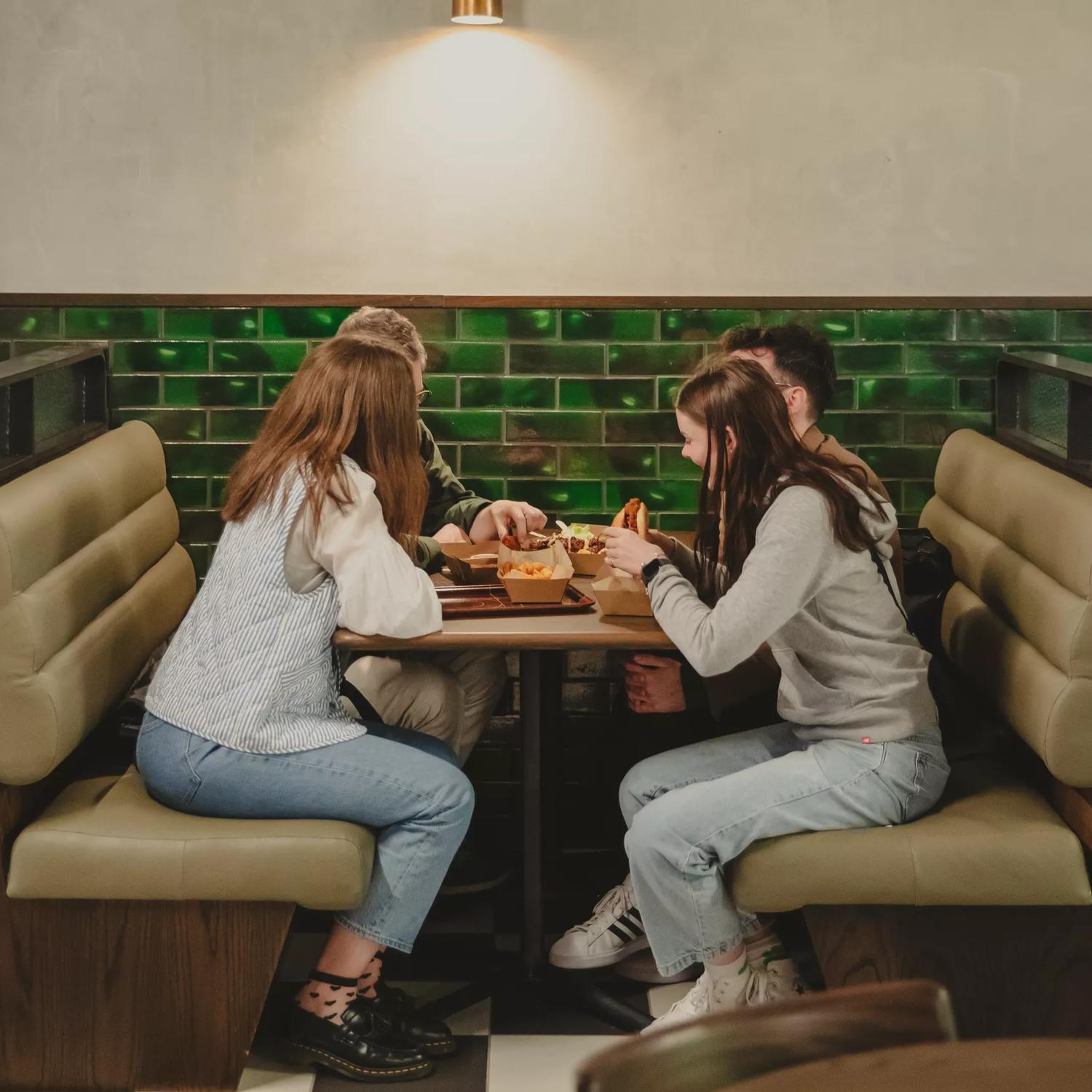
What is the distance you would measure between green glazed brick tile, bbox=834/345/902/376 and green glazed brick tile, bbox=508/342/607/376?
0.64 m

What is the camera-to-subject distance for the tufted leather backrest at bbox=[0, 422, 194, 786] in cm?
260

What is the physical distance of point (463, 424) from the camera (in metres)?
3.91

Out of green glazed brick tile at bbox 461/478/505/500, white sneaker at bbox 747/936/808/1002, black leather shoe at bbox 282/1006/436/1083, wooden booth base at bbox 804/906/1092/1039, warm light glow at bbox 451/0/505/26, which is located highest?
warm light glow at bbox 451/0/505/26

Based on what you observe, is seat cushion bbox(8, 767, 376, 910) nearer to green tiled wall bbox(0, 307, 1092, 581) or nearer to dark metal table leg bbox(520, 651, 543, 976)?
dark metal table leg bbox(520, 651, 543, 976)

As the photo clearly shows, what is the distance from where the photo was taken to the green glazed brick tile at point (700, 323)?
3.83 m

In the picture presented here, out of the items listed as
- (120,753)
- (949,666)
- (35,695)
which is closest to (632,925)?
(949,666)

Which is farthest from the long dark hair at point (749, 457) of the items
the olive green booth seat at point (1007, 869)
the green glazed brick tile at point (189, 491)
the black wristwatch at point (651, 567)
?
the green glazed brick tile at point (189, 491)

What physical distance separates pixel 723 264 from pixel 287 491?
1618mm

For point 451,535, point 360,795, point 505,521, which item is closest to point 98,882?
point 360,795

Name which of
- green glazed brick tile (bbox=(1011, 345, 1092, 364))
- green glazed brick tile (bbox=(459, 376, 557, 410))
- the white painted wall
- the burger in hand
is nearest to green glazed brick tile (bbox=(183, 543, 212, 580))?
the white painted wall

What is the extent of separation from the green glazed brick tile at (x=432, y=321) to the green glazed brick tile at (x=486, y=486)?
1.28ft

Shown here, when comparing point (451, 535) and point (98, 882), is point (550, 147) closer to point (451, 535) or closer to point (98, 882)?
point (451, 535)

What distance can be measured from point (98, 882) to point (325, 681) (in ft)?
1.80

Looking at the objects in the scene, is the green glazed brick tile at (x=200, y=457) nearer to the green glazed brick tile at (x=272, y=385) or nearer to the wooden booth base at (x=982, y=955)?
the green glazed brick tile at (x=272, y=385)
